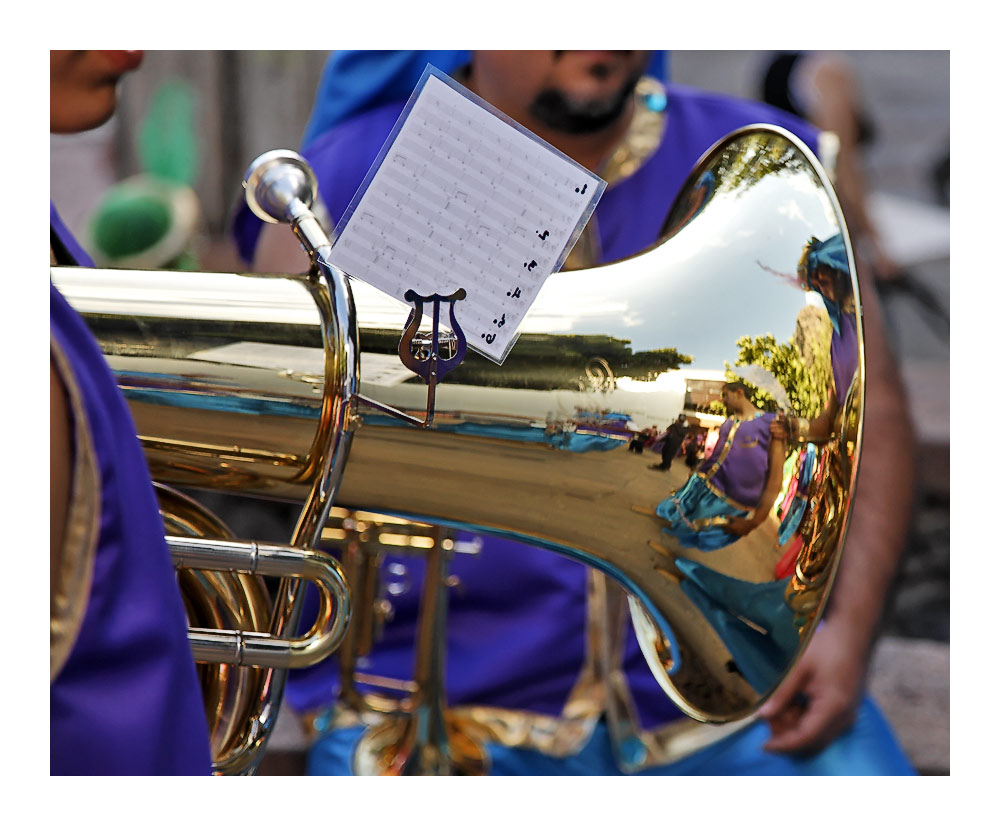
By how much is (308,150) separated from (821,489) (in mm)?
1102

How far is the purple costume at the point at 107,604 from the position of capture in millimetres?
638

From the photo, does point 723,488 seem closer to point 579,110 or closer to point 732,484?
point 732,484

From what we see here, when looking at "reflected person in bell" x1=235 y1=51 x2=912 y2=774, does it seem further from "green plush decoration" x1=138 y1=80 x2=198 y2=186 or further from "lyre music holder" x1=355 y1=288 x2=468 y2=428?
"green plush decoration" x1=138 y1=80 x2=198 y2=186

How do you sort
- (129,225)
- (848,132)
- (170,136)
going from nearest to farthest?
(129,225) < (848,132) < (170,136)

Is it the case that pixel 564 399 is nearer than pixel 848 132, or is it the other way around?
pixel 564 399

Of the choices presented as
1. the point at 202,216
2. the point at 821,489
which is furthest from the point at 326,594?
the point at 202,216

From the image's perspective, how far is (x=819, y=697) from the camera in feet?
4.64

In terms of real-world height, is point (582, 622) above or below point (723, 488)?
below

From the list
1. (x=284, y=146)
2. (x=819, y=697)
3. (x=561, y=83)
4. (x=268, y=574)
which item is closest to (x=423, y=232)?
(x=268, y=574)

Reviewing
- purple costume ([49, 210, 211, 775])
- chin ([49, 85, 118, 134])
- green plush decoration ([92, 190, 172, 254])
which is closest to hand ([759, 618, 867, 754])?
purple costume ([49, 210, 211, 775])

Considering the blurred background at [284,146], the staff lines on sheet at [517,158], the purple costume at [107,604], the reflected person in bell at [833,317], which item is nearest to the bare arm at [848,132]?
the blurred background at [284,146]

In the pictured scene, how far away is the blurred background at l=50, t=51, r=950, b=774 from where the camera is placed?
322 centimetres

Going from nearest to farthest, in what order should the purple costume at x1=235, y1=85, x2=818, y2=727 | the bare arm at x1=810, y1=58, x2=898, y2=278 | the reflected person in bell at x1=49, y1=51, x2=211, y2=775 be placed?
the reflected person in bell at x1=49, y1=51, x2=211, y2=775 → the purple costume at x1=235, y1=85, x2=818, y2=727 → the bare arm at x1=810, y1=58, x2=898, y2=278

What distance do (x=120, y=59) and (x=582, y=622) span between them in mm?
906
